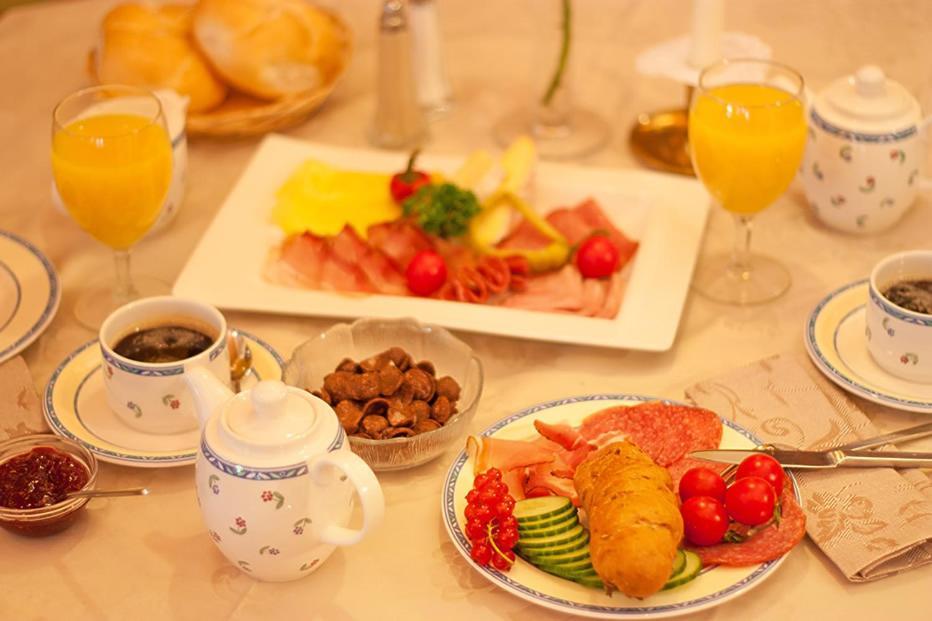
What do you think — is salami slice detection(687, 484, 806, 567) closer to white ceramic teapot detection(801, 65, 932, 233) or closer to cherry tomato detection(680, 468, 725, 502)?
cherry tomato detection(680, 468, 725, 502)

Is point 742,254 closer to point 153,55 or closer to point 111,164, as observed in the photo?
point 111,164

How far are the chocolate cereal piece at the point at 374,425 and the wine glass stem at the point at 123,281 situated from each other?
0.56 m

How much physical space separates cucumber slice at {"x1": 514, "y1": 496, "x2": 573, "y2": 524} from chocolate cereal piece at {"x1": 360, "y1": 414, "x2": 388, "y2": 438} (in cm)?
21

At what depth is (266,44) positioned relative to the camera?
209 cm

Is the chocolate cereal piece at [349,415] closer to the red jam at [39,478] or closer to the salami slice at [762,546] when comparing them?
the red jam at [39,478]

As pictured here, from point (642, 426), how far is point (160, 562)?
1.90 feet

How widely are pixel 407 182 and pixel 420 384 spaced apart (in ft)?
1.81

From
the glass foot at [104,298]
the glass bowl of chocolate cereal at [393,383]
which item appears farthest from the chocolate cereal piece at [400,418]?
the glass foot at [104,298]

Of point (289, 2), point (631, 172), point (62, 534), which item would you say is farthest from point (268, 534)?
point (289, 2)

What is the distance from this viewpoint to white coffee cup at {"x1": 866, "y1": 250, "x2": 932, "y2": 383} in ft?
4.78

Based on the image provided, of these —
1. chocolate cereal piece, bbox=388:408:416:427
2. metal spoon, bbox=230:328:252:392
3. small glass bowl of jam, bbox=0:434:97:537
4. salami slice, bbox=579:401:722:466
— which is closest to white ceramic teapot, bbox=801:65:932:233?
salami slice, bbox=579:401:722:466

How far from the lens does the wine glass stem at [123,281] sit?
5.82 feet

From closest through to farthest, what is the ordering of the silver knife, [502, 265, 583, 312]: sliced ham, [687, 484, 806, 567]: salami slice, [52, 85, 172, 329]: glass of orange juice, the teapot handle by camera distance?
the teapot handle, [687, 484, 806, 567]: salami slice, the silver knife, [52, 85, 172, 329]: glass of orange juice, [502, 265, 583, 312]: sliced ham

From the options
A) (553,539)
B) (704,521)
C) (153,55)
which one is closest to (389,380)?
(553,539)
